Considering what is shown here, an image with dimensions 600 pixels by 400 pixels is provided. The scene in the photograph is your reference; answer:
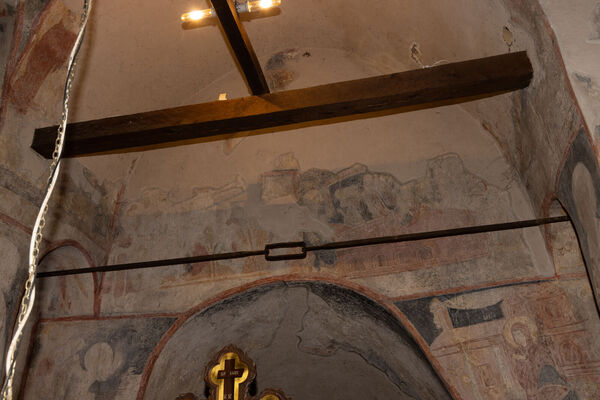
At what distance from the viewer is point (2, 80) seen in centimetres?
574

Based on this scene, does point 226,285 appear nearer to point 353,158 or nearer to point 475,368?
point 353,158

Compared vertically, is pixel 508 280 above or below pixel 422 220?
below

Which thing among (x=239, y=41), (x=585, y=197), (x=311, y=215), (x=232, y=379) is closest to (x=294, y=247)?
(x=311, y=215)

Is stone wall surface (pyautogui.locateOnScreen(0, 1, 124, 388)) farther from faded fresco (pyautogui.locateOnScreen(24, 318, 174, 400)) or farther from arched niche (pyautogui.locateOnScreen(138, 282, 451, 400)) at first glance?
arched niche (pyautogui.locateOnScreen(138, 282, 451, 400))

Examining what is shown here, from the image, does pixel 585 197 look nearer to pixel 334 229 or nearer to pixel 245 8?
pixel 334 229

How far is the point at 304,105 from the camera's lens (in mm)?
5719

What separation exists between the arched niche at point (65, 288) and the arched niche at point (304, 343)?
1206 mm

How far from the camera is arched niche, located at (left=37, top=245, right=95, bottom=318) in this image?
6.84m

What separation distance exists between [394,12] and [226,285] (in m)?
3.88

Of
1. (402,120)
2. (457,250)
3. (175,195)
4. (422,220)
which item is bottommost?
(457,250)

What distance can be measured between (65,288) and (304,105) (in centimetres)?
378

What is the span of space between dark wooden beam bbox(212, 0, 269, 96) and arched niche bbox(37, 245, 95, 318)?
3.05m

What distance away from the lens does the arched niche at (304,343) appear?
6652 mm

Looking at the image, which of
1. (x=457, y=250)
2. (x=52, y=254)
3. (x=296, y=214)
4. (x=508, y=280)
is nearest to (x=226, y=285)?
(x=296, y=214)
